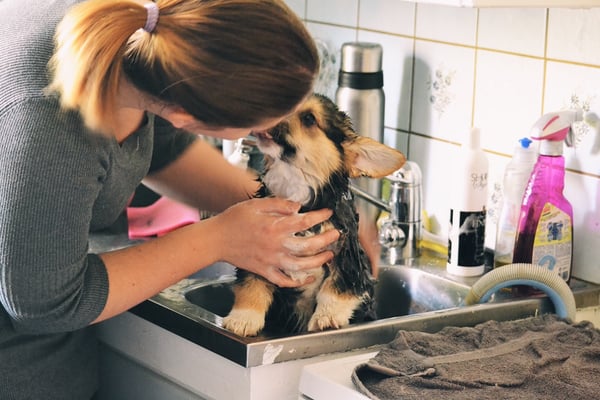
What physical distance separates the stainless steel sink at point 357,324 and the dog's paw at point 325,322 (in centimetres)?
1

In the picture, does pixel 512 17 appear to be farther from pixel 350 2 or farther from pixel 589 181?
pixel 350 2

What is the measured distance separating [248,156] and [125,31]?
0.74m

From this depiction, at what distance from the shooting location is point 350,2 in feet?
6.48

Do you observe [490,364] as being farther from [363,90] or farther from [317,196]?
[363,90]

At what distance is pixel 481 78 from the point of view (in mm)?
1701

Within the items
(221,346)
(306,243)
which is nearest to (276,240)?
(306,243)

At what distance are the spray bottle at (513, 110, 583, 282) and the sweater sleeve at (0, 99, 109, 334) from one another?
27.7 inches

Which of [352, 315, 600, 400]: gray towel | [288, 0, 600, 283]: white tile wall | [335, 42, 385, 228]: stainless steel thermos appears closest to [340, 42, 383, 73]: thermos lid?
[335, 42, 385, 228]: stainless steel thermos

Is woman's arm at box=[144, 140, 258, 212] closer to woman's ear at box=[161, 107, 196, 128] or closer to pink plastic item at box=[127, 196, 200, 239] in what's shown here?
pink plastic item at box=[127, 196, 200, 239]

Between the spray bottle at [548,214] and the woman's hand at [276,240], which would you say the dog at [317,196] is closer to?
the woman's hand at [276,240]

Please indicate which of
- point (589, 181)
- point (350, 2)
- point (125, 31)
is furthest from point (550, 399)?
point (350, 2)

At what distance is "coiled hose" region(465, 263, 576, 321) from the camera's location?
1435mm

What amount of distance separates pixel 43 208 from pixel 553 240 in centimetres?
82

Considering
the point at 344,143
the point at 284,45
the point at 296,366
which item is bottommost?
the point at 296,366
